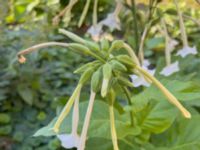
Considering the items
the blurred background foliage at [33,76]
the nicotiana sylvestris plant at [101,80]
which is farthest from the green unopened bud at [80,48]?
the blurred background foliage at [33,76]

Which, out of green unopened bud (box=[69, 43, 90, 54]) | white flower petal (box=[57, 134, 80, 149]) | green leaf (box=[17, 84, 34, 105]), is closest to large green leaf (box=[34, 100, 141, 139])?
white flower petal (box=[57, 134, 80, 149])

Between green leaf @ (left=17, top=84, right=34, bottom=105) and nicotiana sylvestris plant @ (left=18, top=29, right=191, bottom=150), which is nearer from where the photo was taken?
nicotiana sylvestris plant @ (left=18, top=29, right=191, bottom=150)

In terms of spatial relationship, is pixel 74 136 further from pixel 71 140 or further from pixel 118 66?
pixel 118 66

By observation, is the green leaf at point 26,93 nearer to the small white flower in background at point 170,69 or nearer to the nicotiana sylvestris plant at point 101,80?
the small white flower in background at point 170,69

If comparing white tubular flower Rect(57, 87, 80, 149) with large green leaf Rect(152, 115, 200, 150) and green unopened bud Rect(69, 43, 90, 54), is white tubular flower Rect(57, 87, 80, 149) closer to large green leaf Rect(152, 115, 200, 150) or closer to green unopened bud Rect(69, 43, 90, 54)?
green unopened bud Rect(69, 43, 90, 54)

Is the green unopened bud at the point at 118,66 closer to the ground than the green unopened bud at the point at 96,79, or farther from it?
farther from it

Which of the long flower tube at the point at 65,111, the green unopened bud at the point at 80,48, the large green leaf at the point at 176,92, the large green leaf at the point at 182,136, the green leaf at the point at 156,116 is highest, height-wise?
the green unopened bud at the point at 80,48

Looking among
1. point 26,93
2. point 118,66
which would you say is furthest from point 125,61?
point 26,93

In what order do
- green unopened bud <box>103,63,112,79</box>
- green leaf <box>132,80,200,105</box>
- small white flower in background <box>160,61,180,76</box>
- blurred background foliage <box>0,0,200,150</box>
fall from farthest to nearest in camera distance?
blurred background foliage <box>0,0,200,150</box> < small white flower in background <box>160,61,180,76</box> < green leaf <box>132,80,200,105</box> < green unopened bud <box>103,63,112,79</box>
